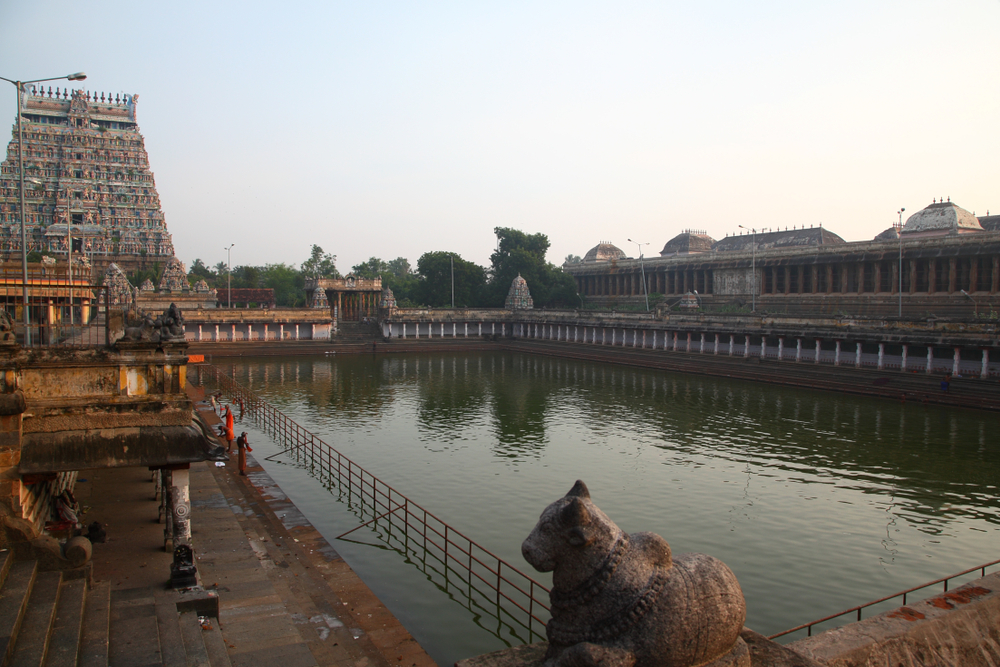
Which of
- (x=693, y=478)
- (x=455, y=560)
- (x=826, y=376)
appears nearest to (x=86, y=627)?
(x=455, y=560)

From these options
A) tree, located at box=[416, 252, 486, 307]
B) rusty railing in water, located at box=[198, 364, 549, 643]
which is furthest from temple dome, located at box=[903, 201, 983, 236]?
rusty railing in water, located at box=[198, 364, 549, 643]

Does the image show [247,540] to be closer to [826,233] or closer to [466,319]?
[466,319]

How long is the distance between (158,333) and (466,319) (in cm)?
6724

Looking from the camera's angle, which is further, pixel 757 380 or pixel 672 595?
pixel 757 380

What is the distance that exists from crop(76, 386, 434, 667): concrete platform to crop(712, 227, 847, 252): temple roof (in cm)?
6767

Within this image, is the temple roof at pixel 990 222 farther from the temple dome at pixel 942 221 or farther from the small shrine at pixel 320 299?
the small shrine at pixel 320 299

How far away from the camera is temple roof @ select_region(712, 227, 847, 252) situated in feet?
248

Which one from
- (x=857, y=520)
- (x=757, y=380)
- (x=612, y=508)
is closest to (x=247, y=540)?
(x=612, y=508)

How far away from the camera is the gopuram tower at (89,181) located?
88.8 m

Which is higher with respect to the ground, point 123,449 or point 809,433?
point 123,449

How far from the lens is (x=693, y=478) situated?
21.8 meters

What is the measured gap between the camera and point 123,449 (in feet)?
35.2

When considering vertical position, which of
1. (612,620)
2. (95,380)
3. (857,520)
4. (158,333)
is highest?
(158,333)

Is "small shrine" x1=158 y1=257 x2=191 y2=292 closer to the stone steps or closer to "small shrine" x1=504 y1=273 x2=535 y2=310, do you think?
"small shrine" x1=504 y1=273 x2=535 y2=310
